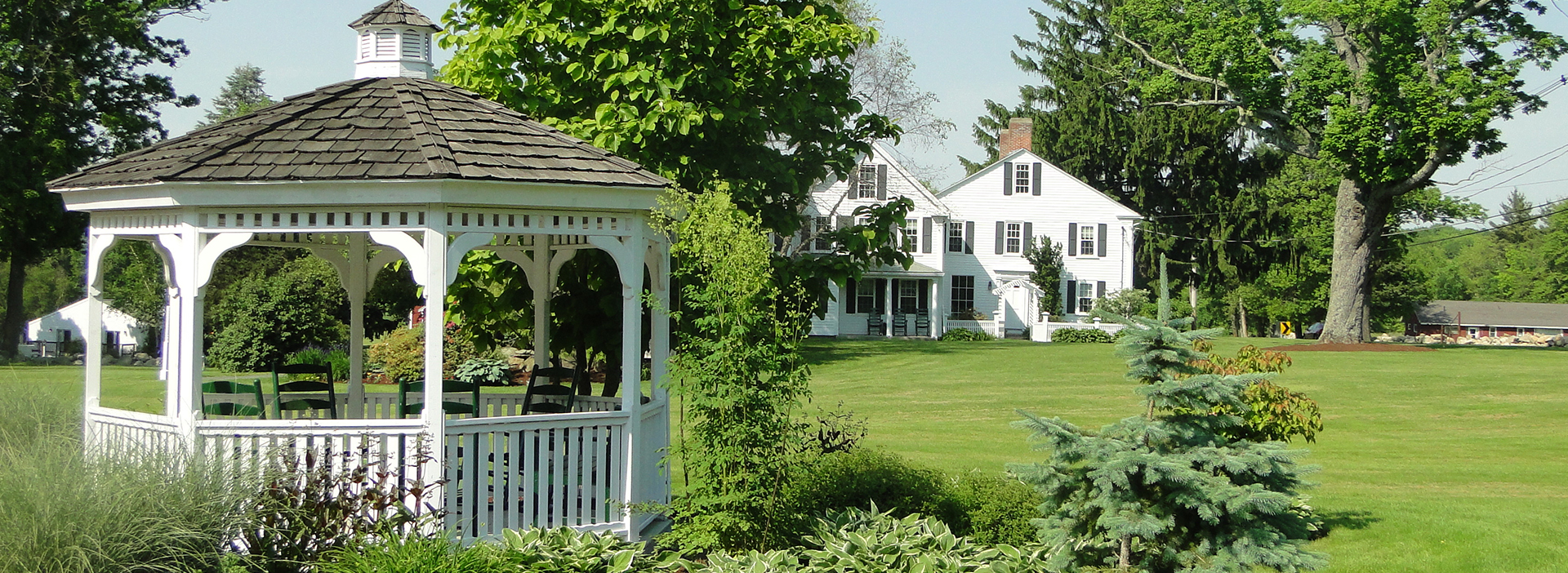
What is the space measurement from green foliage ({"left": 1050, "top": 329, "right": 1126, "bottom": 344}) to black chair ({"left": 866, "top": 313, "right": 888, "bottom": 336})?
615cm

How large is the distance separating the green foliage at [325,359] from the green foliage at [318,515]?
658 inches

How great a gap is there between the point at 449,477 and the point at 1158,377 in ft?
15.2

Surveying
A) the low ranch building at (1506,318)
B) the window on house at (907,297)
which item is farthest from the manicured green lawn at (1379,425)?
the low ranch building at (1506,318)

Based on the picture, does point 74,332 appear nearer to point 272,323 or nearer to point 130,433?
point 272,323

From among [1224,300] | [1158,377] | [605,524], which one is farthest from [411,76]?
[1224,300]

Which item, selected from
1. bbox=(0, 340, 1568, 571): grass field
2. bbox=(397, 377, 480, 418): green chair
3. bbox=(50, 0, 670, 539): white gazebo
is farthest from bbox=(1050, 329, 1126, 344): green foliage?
bbox=(50, 0, 670, 539): white gazebo

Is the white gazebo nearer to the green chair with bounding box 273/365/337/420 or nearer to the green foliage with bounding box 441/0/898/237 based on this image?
the green chair with bounding box 273/365/337/420

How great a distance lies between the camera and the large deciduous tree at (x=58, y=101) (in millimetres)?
31984

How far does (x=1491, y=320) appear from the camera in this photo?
8006cm

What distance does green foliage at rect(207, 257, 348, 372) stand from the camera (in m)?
23.5

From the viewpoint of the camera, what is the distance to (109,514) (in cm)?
575

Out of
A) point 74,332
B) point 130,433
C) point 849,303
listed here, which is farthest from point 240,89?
point 130,433

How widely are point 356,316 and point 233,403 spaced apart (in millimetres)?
1388

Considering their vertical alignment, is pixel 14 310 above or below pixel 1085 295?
below
